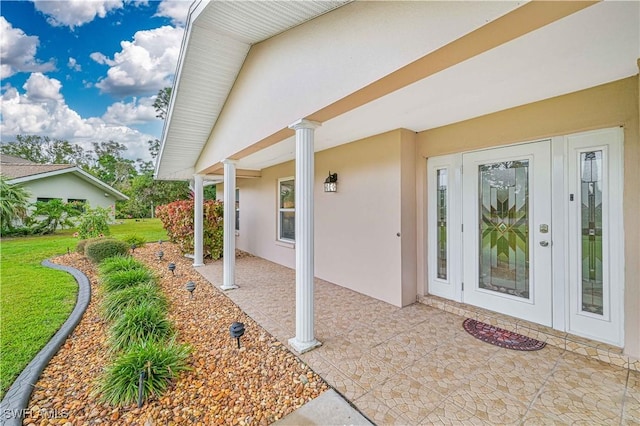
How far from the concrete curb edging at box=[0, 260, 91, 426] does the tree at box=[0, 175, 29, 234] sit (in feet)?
40.2

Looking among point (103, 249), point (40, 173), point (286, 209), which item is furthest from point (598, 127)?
point (40, 173)

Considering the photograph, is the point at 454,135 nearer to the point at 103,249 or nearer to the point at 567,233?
the point at 567,233

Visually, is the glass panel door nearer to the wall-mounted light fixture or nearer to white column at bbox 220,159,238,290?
the wall-mounted light fixture

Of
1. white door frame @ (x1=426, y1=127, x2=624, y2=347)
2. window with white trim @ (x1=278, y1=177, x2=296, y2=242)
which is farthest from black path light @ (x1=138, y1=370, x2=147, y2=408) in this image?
window with white trim @ (x1=278, y1=177, x2=296, y2=242)

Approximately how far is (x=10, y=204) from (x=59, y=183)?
4044 mm

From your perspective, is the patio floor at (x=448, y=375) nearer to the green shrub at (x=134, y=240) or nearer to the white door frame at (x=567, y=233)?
the white door frame at (x=567, y=233)

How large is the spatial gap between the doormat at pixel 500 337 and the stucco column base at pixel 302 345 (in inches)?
81.0

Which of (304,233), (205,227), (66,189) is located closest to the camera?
(304,233)

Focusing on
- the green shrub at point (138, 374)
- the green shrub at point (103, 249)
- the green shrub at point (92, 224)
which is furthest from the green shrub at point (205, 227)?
the green shrub at point (138, 374)

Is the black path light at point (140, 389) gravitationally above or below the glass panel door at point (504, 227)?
below

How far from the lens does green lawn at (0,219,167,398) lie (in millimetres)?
3131

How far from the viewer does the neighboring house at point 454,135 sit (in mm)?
2072

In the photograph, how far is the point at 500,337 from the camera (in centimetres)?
341

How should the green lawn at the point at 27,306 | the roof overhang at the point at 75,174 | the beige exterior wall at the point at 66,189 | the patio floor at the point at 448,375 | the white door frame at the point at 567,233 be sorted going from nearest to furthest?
the patio floor at the point at 448,375, the white door frame at the point at 567,233, the green lawn at the point at 27,306, the roof overhang at the point at 75,174, the beige exterior wall at the point at 66,189
